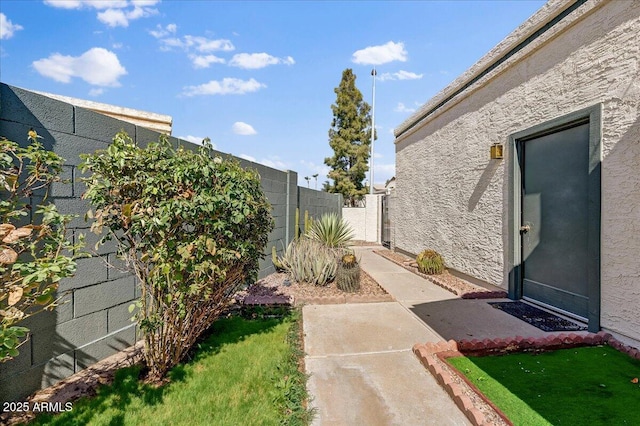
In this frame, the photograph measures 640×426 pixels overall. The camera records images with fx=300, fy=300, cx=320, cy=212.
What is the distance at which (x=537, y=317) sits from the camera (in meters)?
4.14

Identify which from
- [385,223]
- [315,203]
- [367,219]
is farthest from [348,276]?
[367,219]

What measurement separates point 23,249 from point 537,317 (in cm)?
555

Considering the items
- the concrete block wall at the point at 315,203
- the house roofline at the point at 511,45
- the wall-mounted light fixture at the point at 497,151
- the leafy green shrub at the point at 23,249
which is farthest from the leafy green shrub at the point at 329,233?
the leafy green shrub at the point at 23,249

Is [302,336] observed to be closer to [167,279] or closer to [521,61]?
[167,279]

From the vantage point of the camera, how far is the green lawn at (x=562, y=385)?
7.02 ft

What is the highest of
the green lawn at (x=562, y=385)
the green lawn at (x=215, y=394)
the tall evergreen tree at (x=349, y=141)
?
the tall evergreen tree at (x=349, y=141)

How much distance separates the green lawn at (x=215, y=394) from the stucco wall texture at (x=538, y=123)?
3.65 metres

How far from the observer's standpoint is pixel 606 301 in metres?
3.44

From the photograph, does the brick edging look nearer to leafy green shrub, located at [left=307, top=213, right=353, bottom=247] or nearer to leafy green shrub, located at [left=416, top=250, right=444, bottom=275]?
leafy green shrub, located at [left=416, top=250, right=444, bottom=275]

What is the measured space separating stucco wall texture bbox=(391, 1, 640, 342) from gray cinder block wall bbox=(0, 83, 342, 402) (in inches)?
205

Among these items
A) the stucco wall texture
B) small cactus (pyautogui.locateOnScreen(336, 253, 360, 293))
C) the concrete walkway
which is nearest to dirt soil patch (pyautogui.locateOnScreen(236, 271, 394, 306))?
small cactus (pyautogui.locateOnScreen(336, 253, 360, 293))

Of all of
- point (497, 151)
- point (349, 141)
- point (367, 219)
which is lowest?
point (367, 219)

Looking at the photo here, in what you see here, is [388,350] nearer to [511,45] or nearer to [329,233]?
[329,233]

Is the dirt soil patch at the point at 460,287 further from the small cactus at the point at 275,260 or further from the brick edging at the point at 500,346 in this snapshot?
the small cactus at the point at 275,260
